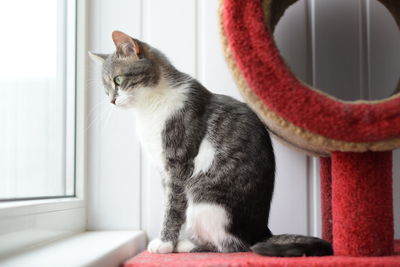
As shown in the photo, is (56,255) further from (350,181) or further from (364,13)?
(364,13)

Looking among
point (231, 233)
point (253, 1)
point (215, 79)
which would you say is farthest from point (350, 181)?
point (215, 79)

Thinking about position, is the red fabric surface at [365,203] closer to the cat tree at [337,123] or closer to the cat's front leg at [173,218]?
the cat tree at [337,123]

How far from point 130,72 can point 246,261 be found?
589 millimetres

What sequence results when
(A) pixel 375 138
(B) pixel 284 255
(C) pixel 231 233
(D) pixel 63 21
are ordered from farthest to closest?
1. (D) pixel 63 21
2. (C) pixel 231 233
3. (B) pixel 284 255
4. (A) pixel 375 138

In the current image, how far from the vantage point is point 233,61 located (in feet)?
3.11

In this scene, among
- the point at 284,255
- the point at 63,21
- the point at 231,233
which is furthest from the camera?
the point at 63,21

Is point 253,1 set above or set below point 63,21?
below

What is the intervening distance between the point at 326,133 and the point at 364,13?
2.41ft

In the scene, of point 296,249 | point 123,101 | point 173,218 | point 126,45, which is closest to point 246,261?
point 296,249

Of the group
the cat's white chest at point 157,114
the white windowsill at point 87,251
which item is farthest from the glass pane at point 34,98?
the cat's white chest at point 157,114

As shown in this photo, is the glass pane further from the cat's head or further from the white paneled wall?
the cat's head

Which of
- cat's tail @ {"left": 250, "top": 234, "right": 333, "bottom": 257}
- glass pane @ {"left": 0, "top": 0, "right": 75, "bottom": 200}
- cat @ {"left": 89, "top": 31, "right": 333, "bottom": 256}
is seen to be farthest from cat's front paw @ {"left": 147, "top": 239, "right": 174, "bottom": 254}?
glass pane @ {"left": 0, "top": 0, "right": 75, "bottom": 200}

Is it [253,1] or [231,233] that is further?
[231,233]

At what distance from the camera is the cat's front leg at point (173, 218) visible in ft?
3.83
